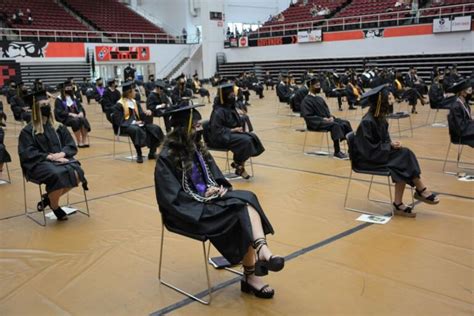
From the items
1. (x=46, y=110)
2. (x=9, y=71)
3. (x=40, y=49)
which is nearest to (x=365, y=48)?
(x=40, y=49)

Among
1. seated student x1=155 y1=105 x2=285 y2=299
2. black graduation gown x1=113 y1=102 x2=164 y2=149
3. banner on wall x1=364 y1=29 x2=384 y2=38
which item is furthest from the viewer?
banner on wall x1=364 y1=29 x2=384 y2=38

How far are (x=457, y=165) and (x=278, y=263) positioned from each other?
5624 millimetres

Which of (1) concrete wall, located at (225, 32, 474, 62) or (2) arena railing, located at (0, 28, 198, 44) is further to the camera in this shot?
(2) arena railing, located at (0, 28, 198, 44)

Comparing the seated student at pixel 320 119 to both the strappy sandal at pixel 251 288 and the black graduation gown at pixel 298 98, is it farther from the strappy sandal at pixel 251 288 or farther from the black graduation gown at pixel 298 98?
the strappy sandal at pixel 251 288

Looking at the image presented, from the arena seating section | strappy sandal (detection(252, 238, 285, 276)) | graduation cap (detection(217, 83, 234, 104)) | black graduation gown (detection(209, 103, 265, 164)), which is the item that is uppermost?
the arena seating section

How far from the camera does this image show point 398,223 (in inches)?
204

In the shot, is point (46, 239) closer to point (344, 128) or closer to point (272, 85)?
point (344, 128)

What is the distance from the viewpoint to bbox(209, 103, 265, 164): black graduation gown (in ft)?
23.5

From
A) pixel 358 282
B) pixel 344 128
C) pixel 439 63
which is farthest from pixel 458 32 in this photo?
pixel 358 282

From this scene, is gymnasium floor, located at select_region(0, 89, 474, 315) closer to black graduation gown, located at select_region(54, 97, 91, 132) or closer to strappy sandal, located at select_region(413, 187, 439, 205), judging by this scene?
strappy sandal, located at select_region(413, 187, 439, 205)

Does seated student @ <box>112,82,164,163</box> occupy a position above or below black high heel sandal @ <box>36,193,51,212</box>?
above

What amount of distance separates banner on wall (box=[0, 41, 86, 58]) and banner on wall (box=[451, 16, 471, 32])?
20.2 meters

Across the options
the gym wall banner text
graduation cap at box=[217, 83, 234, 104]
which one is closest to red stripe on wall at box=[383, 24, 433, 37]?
the gym wall banner text

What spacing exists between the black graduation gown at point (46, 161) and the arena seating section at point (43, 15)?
2590 centimetres
